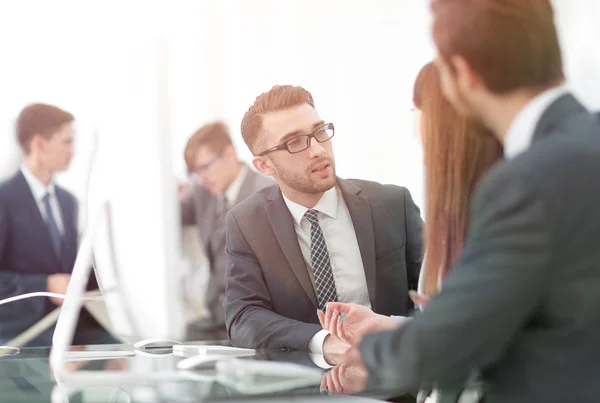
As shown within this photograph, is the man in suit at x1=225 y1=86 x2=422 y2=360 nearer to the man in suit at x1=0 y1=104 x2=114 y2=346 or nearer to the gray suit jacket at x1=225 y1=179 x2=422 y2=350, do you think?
the gray suit jacket at x1=225 y1=179 x2=422 y2=350

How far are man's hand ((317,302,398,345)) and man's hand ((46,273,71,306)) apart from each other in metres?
0.82

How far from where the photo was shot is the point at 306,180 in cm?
194

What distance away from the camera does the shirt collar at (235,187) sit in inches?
81.4

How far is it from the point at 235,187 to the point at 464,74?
3.52ft

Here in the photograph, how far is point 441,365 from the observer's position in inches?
37.9

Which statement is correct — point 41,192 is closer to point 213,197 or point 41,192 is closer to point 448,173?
point 213,197

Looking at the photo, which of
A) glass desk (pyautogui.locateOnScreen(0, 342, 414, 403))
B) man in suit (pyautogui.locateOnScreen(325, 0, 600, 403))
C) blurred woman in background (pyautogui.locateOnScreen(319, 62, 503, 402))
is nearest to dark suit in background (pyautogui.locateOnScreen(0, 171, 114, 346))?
glass desk (pyautogui.locateOnScreen(0, 342, 414, 403))

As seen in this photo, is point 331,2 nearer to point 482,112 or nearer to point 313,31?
point 313,31

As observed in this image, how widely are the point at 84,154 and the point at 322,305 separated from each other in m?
0.88

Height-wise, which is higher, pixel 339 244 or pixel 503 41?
pixel 503 41

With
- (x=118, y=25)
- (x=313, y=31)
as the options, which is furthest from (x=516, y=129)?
(x=118, y=25)

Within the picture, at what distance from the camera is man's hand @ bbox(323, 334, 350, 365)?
1.72 meters

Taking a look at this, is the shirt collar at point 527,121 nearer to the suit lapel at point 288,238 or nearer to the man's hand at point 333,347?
the man's hand at point 333,347

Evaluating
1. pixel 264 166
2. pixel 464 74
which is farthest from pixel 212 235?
pixel 464 74
